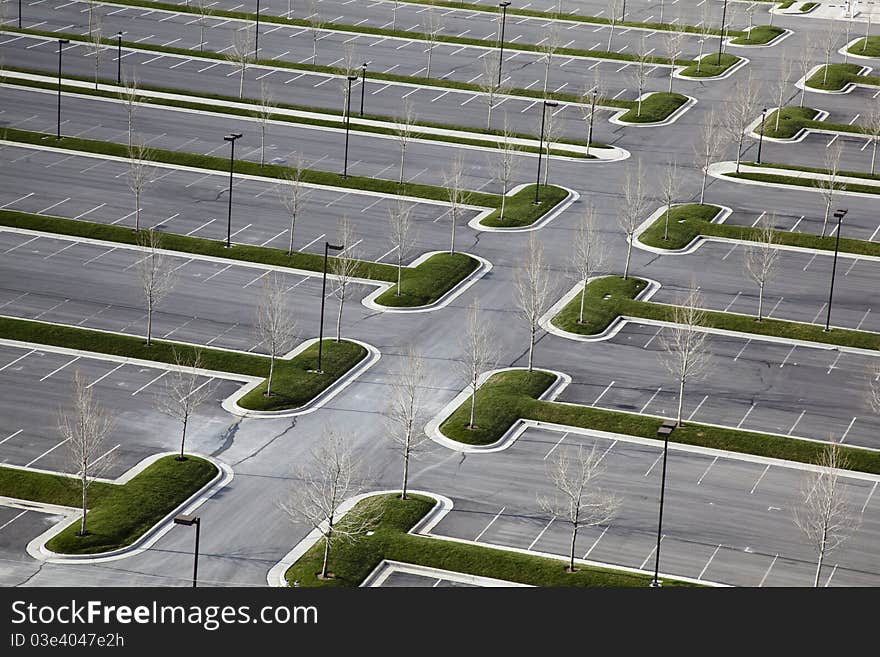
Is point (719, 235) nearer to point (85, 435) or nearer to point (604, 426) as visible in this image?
point (604, 426)

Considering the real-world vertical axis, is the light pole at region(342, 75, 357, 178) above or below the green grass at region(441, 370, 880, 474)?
above

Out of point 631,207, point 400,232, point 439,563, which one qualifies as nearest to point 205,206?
point 400,232

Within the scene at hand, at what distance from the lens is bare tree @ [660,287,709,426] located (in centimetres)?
8281

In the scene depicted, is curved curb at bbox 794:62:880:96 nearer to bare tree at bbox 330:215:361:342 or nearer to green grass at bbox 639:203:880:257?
green grass at bbox 639:203:880:257

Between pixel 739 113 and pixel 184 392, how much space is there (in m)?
62.2

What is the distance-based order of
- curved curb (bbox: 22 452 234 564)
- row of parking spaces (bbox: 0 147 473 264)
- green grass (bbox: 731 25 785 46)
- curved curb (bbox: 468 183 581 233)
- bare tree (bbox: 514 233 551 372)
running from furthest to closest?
green grass (bbox: 731 25 785 46), curved curb (bbox: 468 183 581 233), row of parking spaces (bbox: 0 147 473 264), bare tree (bbox: 514 233 551 372), curved curb (bbox: 22 452 234 564)

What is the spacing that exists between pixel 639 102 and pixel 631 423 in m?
57.0

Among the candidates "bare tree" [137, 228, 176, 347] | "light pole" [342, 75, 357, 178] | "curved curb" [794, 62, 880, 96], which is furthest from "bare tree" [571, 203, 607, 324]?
"curved curb" [794, 62, 880, 96]

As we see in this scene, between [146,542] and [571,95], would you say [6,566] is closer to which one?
[146,542]

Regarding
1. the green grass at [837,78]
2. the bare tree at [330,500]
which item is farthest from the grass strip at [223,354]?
the green grass at [837,78]

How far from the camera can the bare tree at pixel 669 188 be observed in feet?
346

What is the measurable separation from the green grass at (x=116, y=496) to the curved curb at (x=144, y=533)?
0.21 meters

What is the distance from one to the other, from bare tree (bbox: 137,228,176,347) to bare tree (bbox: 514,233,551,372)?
1978 centimetres

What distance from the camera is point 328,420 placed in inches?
3125
